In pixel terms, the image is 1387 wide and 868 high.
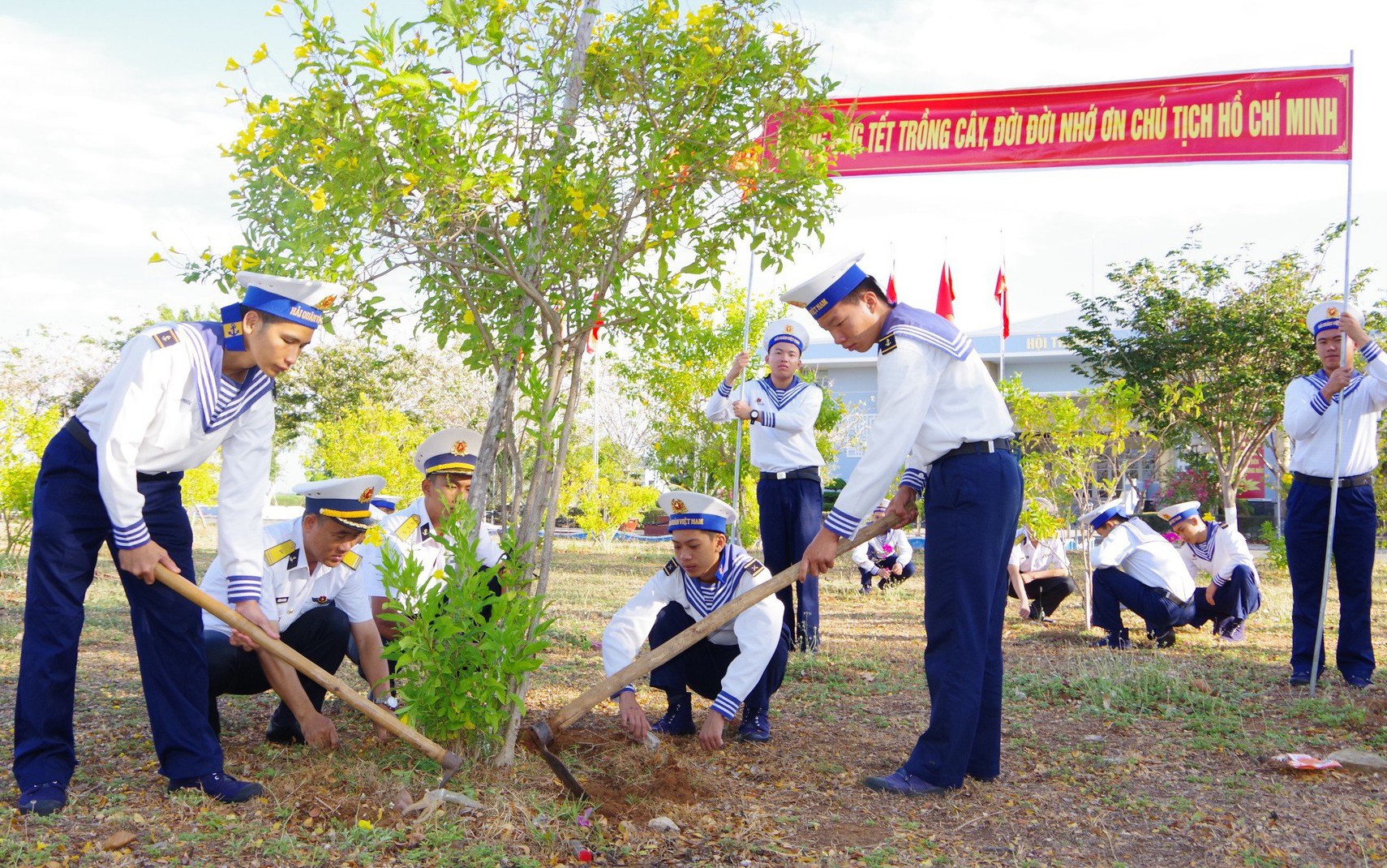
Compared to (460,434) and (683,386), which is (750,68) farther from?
(683,386)

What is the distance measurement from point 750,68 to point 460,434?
2.02 metres

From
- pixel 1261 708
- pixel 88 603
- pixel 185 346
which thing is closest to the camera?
pixel 185 346

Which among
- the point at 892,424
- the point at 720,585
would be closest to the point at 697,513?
the point at 720,585

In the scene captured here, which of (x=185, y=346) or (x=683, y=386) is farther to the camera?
(x=683, y=386)

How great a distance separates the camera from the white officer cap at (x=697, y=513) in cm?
Answer: 408

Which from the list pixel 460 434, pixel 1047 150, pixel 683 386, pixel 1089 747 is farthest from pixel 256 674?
pixel 683 386

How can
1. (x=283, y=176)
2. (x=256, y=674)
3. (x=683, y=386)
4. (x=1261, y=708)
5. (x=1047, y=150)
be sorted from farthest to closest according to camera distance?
(x=683, y=386) → (x=1047, y=150) → (x=1261, y=708) → (x=256, y=674) → (x=283, y=176)

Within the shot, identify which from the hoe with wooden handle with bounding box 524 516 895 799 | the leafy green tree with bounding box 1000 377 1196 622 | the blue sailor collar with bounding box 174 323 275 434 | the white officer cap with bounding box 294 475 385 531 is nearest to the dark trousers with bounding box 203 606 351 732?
the white officer cap with bounding box 294 475 385 531

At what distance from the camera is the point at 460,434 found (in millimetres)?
4648

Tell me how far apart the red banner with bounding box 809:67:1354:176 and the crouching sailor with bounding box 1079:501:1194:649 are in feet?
9.61

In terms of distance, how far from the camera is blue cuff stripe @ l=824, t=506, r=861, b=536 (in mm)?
3465

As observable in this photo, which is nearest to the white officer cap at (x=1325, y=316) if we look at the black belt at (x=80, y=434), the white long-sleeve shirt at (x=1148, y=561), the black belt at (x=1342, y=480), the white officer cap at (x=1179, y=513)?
the black belt at (x=1342, y=480)

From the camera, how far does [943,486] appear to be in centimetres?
356

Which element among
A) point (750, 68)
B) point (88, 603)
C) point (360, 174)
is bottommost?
point (88, 603)
